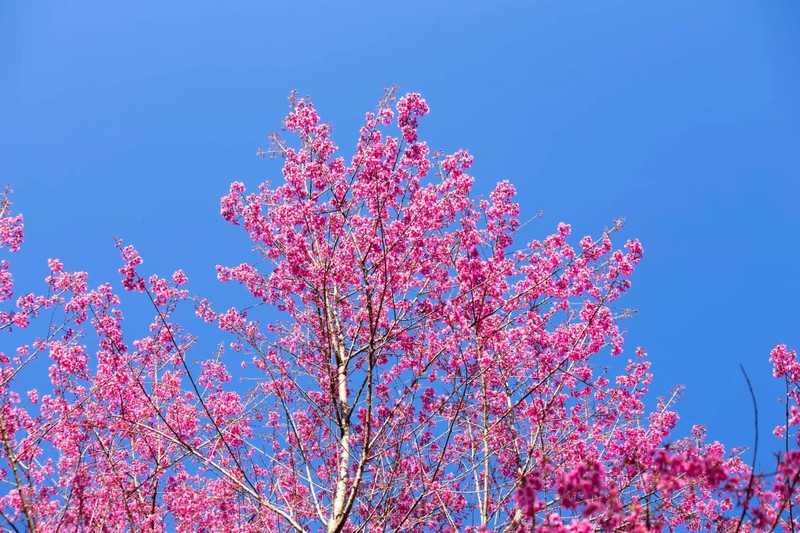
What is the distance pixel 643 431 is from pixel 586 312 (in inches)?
103

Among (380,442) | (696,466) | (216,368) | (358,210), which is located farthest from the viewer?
(216,368)

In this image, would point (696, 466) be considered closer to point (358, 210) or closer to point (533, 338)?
point (533, 338)

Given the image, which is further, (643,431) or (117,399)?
(643,431)

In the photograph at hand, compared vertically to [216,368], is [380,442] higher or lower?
lower

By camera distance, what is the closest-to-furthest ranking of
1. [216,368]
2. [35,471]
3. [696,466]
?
[696,466] → [35,471] → [216,368]

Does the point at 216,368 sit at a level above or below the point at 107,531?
above

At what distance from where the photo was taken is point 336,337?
823 cm

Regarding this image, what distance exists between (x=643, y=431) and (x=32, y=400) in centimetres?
985

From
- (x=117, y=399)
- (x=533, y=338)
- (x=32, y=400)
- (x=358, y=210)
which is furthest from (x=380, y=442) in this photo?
(x=32, y=400)

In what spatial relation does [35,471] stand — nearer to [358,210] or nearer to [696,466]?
[358,210]

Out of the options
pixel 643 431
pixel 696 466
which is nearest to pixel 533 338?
pixel 643 431

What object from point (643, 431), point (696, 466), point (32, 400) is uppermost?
point (643, 431)

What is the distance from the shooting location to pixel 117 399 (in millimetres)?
8352

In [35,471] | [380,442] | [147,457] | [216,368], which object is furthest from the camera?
[216,368]
